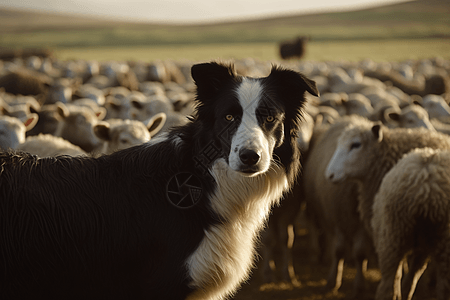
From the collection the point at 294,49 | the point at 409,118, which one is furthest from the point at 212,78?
the point at 294,49

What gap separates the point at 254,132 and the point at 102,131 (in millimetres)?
3012

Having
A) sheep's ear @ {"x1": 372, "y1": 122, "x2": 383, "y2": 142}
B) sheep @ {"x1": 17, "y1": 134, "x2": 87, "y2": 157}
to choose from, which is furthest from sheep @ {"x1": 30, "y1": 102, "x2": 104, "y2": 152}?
sheep's ear @ {"x1": 372, "y1": 122, "x2": 383, "y2": 142}

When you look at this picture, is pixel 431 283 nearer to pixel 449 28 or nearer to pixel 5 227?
pixel 5 227

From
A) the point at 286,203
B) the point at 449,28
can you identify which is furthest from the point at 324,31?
the point at 286,203

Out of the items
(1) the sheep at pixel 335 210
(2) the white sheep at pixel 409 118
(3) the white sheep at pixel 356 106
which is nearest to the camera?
(1) the sheep at pixel 335 210

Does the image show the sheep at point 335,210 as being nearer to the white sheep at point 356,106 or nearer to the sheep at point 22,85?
the white sheep at point 356,106

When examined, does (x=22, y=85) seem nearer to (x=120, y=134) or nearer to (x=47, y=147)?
(x=47, y=147)

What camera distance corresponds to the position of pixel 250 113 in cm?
249

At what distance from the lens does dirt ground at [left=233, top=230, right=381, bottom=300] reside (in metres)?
5.18

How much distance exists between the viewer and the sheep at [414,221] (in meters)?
3.45

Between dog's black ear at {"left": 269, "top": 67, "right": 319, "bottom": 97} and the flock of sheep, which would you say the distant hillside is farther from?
dog's black ear at {"left": 269, "top": 67, "right": 319, "bottom": 97}

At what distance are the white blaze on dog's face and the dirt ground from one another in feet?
9.06

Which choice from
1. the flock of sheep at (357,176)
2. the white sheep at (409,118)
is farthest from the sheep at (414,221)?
the white sheep at (409,118)

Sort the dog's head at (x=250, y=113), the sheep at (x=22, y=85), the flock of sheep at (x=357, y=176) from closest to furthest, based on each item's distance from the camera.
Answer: the dog's head at (x=250, y=113), the flock of sheep at (x=357, y=176), the sheep at (x=22, y=85)
